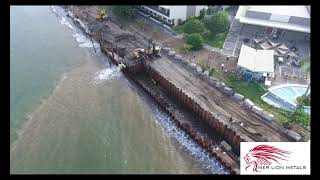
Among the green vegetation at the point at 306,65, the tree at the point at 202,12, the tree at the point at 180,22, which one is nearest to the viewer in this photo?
the green vegetation at the point at 306,65

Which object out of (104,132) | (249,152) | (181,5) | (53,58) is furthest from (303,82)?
(53,58)

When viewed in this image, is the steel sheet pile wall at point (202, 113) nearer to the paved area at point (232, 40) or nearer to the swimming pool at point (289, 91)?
the swimming pool at point (289, 91)

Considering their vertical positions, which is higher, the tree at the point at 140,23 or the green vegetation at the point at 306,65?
the tree at the point at 140,23

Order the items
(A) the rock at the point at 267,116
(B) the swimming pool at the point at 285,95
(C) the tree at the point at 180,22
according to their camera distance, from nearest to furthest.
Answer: (A) the rock at the point at 267,116, (B) the swimming pool at the point at 285,95, (C) the tree at the point at 180,22

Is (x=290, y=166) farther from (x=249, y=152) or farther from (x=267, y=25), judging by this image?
(x=267, y=25)

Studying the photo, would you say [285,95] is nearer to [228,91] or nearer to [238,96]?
[238,96]

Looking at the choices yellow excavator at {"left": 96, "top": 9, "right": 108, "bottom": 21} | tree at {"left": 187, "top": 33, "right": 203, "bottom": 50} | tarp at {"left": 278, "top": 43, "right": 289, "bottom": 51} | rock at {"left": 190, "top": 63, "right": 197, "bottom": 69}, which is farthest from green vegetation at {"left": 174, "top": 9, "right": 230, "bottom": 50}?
yellow excavator at {"left": 96, "top": 9, "right": 108, "bottom": 21}

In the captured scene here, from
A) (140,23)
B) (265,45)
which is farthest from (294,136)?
(140,23)

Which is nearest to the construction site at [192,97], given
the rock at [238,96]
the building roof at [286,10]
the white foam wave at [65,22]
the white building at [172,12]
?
the rock at [238,96]
